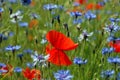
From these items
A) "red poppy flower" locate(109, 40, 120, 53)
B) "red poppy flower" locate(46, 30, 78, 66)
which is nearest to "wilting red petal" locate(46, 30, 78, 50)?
"red poppy flower" locate(46, 30, 78, 66)

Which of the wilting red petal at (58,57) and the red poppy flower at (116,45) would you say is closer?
the wilting red petal at (58,57)

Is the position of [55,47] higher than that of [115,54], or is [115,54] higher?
[55,47]

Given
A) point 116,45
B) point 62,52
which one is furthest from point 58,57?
point 116,45

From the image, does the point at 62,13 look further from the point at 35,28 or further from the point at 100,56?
the point at 100,56

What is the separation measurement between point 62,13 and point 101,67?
1.08m

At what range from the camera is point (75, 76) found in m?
1.64

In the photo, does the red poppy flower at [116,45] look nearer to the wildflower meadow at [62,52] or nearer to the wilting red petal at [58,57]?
the wildflower meadow at [62,52]

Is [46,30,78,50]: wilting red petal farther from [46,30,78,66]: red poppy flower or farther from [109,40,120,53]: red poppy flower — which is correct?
[109,40,120,53]: red poppy flower

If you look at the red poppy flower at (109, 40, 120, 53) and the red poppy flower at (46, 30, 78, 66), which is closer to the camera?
the red poppy flower at (46, 30, 78, 66)

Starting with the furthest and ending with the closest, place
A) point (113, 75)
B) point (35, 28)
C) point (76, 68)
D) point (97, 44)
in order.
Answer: point (35, 28) → point (97, 44) → point (76, 68) → point (113, 75)

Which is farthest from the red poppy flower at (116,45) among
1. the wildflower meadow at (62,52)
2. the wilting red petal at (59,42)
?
the wilting red petal at (59,42)

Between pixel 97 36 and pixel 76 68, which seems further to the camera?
pixel 97 36

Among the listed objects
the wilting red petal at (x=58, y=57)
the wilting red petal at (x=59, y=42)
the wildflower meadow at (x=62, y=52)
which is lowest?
the wildflower meadow at (x=62, y=52)

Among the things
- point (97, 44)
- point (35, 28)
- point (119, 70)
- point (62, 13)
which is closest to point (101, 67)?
point (119, 70)
